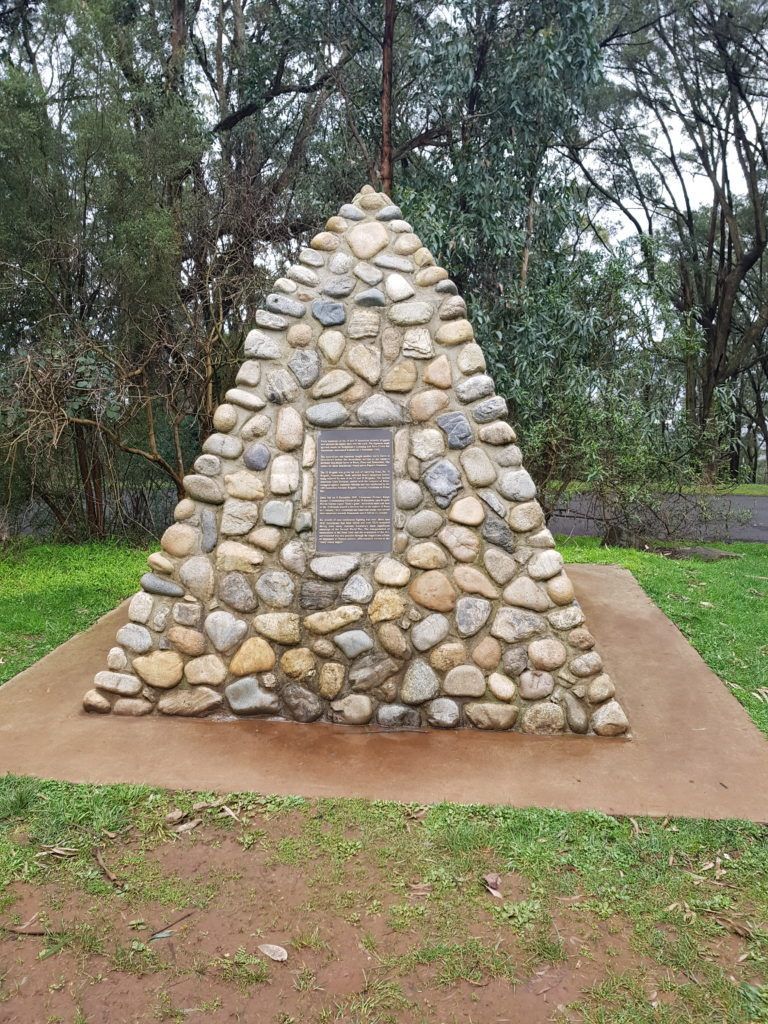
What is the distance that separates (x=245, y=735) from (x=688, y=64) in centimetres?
1654

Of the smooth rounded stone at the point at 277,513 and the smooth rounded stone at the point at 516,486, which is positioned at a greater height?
the smooth rounded stone at the point at 516,486

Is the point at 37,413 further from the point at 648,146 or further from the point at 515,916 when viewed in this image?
the point at 648,146

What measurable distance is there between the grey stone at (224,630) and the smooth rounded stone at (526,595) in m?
1.34

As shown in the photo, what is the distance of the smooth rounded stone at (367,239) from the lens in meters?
4.13

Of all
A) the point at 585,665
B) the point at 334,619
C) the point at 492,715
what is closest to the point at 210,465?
the point at 334,619

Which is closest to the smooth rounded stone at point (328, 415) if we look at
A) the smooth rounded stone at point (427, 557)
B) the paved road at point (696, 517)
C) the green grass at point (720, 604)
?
the smooth rounded stone at point (427, 557)

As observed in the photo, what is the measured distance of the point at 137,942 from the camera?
2.22 metres

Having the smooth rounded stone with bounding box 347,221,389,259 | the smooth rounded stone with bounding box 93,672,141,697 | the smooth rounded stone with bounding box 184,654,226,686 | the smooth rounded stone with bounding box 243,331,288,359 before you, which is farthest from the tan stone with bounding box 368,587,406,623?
the smooth rounded stone with bounding box 347,221,389,259

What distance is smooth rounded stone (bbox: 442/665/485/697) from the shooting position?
371 cm

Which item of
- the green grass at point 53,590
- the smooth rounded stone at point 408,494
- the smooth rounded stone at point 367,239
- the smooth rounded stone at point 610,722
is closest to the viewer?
the smooth rounded stone at point 610,722

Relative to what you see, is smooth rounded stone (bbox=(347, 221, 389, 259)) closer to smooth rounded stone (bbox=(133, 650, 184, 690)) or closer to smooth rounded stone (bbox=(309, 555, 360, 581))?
smooth rounded stone (bbox=(309, 555, 360, 581))

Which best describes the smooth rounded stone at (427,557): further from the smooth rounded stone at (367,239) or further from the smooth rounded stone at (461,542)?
the smooth rounded stone at (367,239)

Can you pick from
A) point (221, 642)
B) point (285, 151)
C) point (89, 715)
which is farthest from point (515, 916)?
point (285, 151)

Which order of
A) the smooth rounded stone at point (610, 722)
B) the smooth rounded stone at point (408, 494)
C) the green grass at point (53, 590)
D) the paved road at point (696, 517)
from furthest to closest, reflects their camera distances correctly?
the paved road at point (696, 517) → the green grass at point (53, 590) → the smooth rounded stone at point (408, 494) → the smooth rounded stone at point (610, 722)
